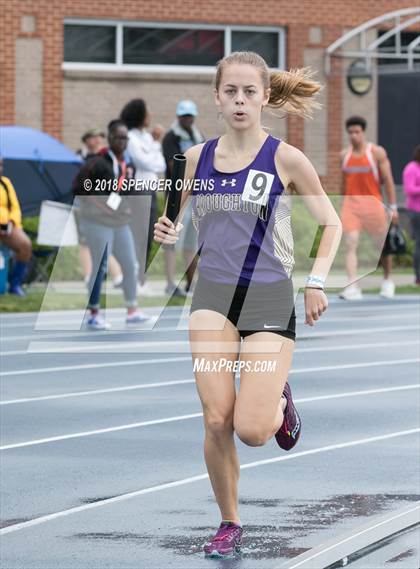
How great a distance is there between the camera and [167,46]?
32.7m

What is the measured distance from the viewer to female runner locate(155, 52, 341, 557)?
6766mm

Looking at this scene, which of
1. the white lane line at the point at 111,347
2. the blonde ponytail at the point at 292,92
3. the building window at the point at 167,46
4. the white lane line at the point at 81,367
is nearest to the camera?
the blonde ponytail at the point at 292,92

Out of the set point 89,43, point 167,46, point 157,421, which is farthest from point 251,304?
point 167,46

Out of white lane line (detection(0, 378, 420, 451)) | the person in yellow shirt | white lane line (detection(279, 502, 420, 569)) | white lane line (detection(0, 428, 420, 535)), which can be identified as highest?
the person in yellow shirt

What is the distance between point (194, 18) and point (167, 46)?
0.77 metres

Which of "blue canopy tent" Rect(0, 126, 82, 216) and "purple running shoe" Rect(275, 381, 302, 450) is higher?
"blue canopy tent" Rect(0, 126, 82, 216)

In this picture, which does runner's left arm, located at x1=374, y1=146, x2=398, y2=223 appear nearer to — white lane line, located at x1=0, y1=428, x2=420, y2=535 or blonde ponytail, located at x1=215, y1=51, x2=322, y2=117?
white lane line, located at x1=0, y1=428, x2=420, y2=535

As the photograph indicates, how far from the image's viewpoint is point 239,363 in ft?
22.4

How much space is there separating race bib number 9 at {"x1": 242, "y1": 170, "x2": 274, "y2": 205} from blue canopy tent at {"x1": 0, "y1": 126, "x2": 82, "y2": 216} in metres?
16.0

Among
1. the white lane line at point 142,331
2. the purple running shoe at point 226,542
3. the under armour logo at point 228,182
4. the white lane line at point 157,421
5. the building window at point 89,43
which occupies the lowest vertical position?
the white lane line at point 142,331

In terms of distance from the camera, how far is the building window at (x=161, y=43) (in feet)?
105

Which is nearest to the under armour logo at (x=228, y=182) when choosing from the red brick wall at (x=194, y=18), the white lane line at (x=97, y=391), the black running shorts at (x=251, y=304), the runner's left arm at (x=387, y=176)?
the black running shorts at (x=251, y=304)

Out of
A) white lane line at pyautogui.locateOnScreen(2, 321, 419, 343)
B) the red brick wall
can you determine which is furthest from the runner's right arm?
the red brick wall

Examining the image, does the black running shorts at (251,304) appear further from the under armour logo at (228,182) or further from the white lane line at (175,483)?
the white lane line at (175,483)
